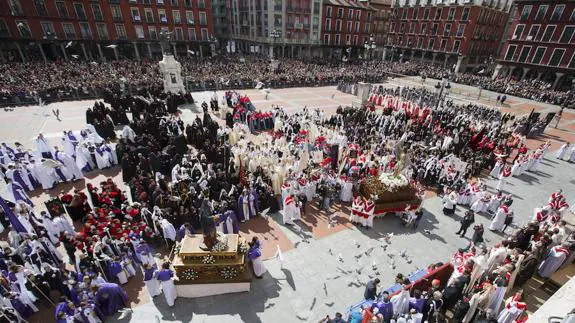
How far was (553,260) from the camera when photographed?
29.0 ft

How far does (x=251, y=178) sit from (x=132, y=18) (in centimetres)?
4313

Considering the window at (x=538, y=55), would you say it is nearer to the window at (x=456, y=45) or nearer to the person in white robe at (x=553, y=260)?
the window at (x=456, y=45)

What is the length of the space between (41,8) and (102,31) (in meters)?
6.78

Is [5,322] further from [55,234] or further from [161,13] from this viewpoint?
[161,13]

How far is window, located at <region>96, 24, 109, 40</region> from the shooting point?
1613 inches

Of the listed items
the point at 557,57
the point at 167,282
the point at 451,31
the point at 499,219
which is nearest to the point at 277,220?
the point at 167,282

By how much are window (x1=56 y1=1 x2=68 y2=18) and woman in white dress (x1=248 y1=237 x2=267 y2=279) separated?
47.2 meters

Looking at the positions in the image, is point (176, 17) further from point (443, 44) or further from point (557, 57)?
point (557, 57)

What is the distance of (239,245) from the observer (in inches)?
328

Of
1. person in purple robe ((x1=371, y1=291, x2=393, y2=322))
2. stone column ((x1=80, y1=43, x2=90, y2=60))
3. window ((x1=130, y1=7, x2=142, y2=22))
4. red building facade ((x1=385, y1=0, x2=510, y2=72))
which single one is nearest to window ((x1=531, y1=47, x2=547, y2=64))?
red building facade ((x1=385, y1=0, x2=510, y2=72))

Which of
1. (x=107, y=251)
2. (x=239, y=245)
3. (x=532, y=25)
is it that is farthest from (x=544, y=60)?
(x=107, y=251)

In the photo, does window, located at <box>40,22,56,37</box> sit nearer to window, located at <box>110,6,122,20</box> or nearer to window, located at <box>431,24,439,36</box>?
window, located at <box>110,6,122,20</box>

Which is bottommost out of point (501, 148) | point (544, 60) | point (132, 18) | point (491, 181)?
point (491, 181)

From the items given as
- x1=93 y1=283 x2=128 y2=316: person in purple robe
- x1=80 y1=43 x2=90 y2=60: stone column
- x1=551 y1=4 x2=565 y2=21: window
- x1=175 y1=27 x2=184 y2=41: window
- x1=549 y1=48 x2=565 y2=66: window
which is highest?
x1=551 y1=4 x2=565 y2=21: window
